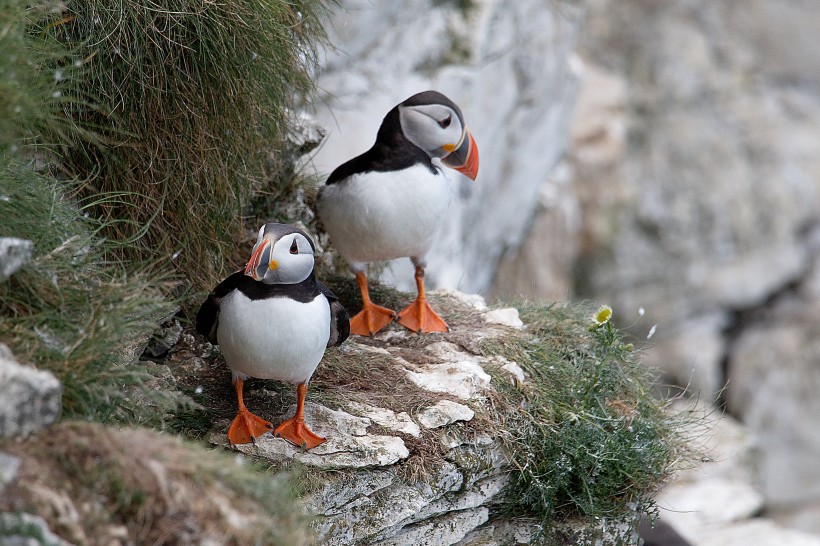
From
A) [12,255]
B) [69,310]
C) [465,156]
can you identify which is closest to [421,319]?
[465,156]

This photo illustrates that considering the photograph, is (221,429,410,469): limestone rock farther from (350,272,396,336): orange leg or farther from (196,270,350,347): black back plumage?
(350,272,396,336): orange leg

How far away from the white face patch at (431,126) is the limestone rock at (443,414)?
3.74ft

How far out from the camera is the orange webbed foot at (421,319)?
172 inches

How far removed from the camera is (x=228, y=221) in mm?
4172

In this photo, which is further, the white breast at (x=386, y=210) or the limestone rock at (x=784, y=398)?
the limestone rock at (x=784, y=398)

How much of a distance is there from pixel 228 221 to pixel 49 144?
903 millimetres

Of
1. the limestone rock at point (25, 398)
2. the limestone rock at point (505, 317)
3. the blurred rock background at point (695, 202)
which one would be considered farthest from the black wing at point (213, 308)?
the blurred rock background at point (695, 202)

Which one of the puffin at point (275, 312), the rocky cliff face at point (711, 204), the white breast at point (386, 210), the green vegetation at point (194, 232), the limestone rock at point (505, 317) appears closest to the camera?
the green vegetation at point (194, 232)

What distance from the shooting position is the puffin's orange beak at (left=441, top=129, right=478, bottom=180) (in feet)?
13.4

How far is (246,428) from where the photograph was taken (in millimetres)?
3354

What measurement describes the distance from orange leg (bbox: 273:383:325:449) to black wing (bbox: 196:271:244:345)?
39 centimetres

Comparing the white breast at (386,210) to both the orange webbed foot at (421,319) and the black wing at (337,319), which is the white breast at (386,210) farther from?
the black wing at (337,319)

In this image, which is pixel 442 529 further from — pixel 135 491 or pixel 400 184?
pixel 135 491

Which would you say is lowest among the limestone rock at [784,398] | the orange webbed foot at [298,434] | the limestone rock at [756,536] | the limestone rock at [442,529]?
the limestone rock at [784,398]
